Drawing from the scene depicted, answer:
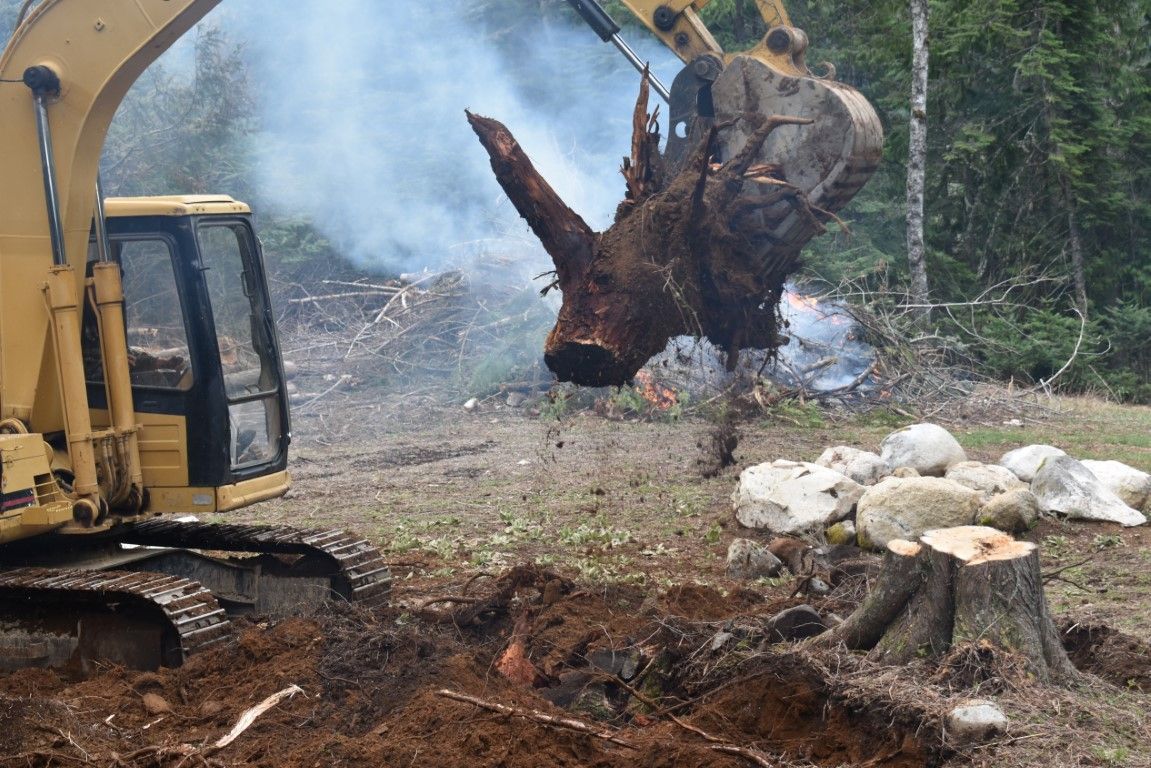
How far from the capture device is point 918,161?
56.0ft

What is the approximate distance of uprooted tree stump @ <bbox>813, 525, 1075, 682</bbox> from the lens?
4.83m

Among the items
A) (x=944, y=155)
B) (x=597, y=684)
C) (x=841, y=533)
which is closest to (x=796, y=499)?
(x=841, y=533)

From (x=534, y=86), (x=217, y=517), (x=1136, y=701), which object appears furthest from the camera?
(x=534, y=86)

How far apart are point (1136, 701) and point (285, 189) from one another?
1907 cm

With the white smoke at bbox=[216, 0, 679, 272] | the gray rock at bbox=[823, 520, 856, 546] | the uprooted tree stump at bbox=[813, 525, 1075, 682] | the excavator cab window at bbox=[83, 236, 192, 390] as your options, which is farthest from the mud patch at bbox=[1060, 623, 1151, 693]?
the white smoke at bbox=[216, 0, 679, 272]

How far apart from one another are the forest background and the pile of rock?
6434 mm

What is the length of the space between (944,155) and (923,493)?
12.7 m

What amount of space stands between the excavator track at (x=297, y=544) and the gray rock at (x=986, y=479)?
4.81 meters

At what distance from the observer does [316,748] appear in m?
4.42

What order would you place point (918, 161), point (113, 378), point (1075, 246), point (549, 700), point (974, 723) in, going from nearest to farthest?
point (974, 723) → point (549, 700) → point (113, 378) → point (918, 161) → point (1075, 246)

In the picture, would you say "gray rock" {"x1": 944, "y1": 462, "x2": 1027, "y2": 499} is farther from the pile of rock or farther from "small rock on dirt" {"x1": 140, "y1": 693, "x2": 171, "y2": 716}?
"small rock on dirt" {"x1": 140, "y1": 693, "x2": 171, "y2": 716}

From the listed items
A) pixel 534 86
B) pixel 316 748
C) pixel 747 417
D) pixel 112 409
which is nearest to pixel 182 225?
pixel 112 409

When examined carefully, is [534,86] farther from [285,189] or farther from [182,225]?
[182,225]

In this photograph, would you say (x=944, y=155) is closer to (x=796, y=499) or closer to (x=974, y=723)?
(x=796, y=499)
